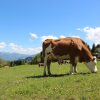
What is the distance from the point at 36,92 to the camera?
62.9ft

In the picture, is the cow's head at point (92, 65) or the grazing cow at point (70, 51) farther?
the cow's head at point (92, 65)

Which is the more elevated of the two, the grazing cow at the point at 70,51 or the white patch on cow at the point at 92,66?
the grazing cow at the point at 70,51

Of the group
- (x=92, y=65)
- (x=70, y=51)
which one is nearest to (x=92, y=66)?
(x=92, y=65)

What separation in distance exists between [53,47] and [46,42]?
3.05 feet

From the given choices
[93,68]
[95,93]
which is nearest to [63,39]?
[93,68]

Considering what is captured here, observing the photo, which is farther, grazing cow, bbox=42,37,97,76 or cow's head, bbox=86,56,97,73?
cow's head, bbox=86,56,97,73

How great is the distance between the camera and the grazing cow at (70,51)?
1130 inches

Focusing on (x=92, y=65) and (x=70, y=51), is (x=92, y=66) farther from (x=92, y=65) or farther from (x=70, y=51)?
(x=70, y=51)

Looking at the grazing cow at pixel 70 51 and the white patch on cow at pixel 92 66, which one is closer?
the grazing cow at pixel 70 51

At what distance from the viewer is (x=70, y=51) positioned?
2873 cm

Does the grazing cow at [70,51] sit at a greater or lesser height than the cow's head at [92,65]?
greater

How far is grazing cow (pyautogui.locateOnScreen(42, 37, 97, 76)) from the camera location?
2870 centimetres

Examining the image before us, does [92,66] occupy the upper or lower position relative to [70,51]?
lower

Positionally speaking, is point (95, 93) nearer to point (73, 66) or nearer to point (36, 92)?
point (36, 92)
